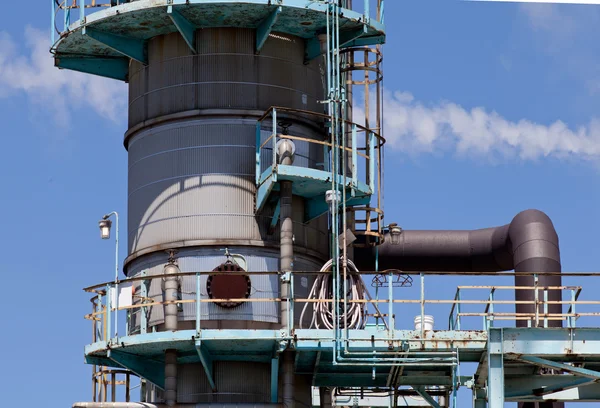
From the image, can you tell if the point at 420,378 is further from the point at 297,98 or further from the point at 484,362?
the point at 297,98

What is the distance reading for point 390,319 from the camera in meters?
43.7

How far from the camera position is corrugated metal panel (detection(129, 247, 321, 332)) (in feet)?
150

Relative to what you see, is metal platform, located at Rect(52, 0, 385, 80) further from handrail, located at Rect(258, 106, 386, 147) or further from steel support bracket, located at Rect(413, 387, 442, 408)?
steel support bracket, located at Rect(413, 387, 442, 408)

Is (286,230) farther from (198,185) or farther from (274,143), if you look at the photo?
(198,185)

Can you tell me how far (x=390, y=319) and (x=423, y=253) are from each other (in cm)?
1022

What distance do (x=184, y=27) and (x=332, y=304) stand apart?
8.27 m

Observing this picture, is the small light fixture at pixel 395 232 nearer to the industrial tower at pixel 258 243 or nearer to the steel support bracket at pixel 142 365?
the industrial tower at pixel 258 243

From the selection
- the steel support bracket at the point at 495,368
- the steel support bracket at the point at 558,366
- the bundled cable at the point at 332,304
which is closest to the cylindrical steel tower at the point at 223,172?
the bundled cable at the point at 332,304

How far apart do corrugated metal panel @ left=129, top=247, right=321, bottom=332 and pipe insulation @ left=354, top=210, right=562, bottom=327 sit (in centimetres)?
557

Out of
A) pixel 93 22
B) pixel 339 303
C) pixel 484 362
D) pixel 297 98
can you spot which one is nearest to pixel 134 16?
pixel 93 22

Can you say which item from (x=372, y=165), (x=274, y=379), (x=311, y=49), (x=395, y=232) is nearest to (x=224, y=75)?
(x=311, y=49)

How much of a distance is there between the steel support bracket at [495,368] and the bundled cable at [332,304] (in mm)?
3714

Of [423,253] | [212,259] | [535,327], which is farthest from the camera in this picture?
[423,253]

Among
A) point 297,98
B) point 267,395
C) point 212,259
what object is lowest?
point 267,395
